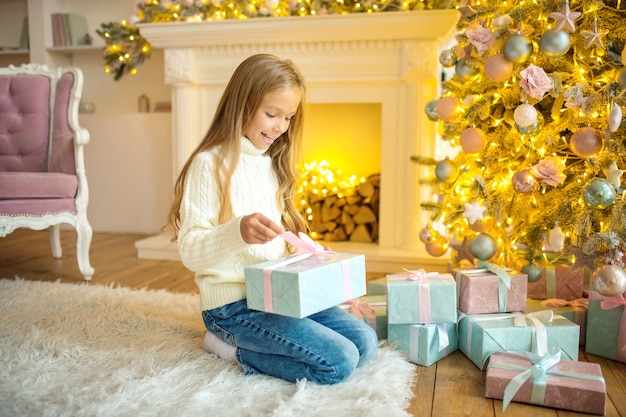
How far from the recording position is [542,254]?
201 cm

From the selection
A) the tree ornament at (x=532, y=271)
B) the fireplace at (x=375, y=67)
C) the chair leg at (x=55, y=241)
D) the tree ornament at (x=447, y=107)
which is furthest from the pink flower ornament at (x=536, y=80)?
the chair leg at (x=55, y=241)

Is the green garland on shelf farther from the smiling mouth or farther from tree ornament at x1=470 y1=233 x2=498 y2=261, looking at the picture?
the smiling mouth

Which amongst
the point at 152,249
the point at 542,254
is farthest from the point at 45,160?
the point at 542,254

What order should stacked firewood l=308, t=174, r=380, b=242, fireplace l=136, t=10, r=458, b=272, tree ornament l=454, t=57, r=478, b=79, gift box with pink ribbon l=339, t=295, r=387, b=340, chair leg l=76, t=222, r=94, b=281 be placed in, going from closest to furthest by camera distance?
1. gift box with pink ribbon l=339, t=295, r=387, b=340
2. tree ornament l=454, t=57, r=478, b=79
3. chair leg l=76, t=222, r=94, b=281
4. fireplace l=136, t=10, r=458, b=272
5. stacked firewood l=308, t=174, r=380, b=242

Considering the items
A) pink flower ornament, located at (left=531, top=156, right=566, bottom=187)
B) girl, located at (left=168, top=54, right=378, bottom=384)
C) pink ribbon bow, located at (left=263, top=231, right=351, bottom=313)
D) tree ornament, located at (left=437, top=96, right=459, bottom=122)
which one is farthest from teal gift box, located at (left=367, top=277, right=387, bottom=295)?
tree ornament, located at (left=437, top=96, right=459, bottom=122)

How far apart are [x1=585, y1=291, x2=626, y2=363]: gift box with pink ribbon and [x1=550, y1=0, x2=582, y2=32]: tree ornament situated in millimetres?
792

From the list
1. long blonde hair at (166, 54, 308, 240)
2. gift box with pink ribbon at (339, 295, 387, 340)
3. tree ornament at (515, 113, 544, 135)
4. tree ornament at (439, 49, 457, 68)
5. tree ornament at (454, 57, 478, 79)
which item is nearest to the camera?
long blonde hair at (166, 54, 308, 240)

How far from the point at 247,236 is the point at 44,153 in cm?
203

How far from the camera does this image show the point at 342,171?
3.57 meters

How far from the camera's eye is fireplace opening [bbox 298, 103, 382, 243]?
10.7 ft

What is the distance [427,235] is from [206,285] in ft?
3.77

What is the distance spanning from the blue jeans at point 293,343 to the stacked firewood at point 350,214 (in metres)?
1.67

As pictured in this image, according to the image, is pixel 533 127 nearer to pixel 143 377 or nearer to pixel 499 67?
pixel 499 67

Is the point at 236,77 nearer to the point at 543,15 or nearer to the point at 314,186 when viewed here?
the point at 543,15
